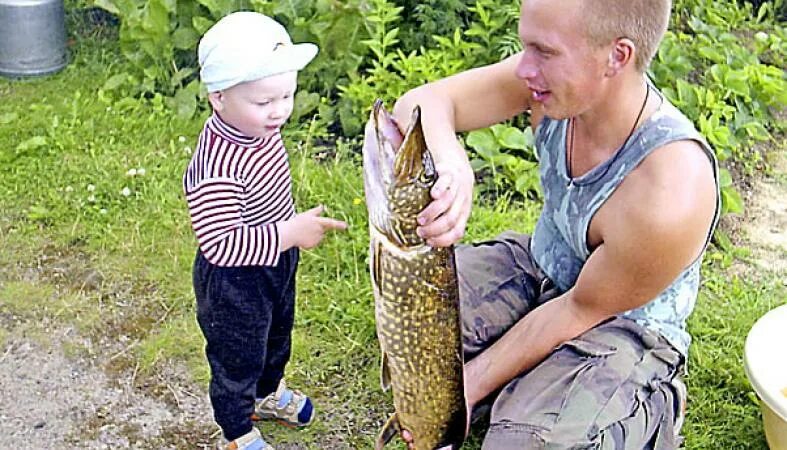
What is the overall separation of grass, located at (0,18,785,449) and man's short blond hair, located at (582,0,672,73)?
1.65 m

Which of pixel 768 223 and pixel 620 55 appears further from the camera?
pixel 768 223

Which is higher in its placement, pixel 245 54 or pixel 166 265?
pixel 245 54

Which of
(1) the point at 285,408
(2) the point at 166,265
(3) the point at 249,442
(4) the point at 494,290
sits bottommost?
(2) the point at 166,265

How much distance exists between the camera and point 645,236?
3160 mm

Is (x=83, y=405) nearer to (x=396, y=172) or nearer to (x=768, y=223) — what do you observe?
(x=396, y=172)

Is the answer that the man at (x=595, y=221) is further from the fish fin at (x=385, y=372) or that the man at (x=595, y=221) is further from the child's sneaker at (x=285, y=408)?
the child's sneaker at (x=285, y=408)

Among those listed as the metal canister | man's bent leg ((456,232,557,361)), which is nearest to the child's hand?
man's bent leg ((456,232,557,361))

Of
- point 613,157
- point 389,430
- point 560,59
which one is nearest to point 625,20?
point 560,59

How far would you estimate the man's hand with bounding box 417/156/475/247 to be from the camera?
276 centimetres

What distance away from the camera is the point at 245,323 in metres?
3.25

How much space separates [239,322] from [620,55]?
136 centimetres

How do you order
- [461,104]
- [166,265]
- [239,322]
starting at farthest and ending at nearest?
[166,265], [461,104], [239,322]

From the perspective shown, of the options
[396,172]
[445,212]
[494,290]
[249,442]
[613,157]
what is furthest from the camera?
[494,290]

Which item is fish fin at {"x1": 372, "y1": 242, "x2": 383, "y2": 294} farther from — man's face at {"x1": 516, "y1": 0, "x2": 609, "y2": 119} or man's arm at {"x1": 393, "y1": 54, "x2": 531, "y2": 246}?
man's face at {"x1": 516, "y1": 0, "x2": 609, "y2": 119}
